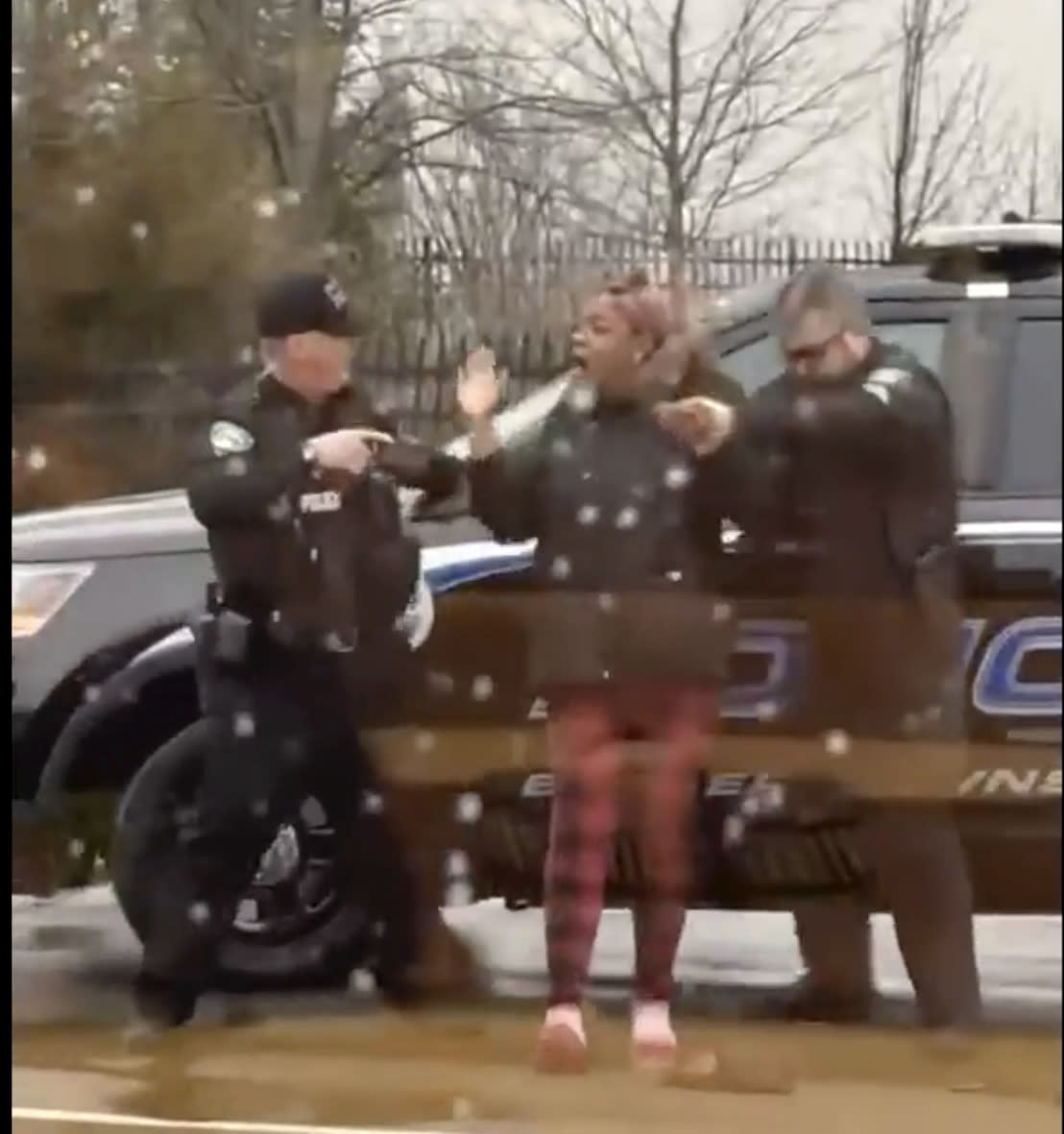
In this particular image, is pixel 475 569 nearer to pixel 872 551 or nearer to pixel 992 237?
pixel 872 551

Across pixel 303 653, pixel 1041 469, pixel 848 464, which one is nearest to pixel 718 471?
pixel 848 464

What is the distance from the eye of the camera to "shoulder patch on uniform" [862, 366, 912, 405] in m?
3.67

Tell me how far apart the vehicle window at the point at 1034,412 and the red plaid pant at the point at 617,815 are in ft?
2.20

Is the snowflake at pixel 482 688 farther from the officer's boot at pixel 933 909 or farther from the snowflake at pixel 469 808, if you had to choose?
the officer's boot at pixel 933 909

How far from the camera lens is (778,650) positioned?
3.74 metres

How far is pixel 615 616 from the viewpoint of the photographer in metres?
3.83

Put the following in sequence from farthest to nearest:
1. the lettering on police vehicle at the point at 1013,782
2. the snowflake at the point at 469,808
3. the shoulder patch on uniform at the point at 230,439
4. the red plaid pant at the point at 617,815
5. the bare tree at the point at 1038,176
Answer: the shoulder patch on uniform at the point at 230,439
the snowflake at the point at 469,808
the red plaid pant at the point at 617,815
the lettering on police vehicle at the point at 1013,782
the bare tree at the point at 1038,176

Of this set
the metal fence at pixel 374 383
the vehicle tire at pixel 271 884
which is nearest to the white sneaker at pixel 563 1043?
the vehicle tire at pixel 271 884

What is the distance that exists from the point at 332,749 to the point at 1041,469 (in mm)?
1404

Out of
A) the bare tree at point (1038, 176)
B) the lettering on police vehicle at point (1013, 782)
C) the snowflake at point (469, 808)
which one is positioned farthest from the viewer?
the snowflake at point (469, 808)

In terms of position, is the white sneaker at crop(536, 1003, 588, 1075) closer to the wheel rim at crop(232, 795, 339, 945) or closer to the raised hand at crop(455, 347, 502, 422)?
the wheel rim at crop(232, 795, 339, 945)

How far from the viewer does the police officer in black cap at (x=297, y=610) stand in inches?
157

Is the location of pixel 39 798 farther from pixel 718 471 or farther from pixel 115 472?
Answer: pixel 718 471

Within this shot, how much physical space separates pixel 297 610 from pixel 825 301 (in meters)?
1.15
